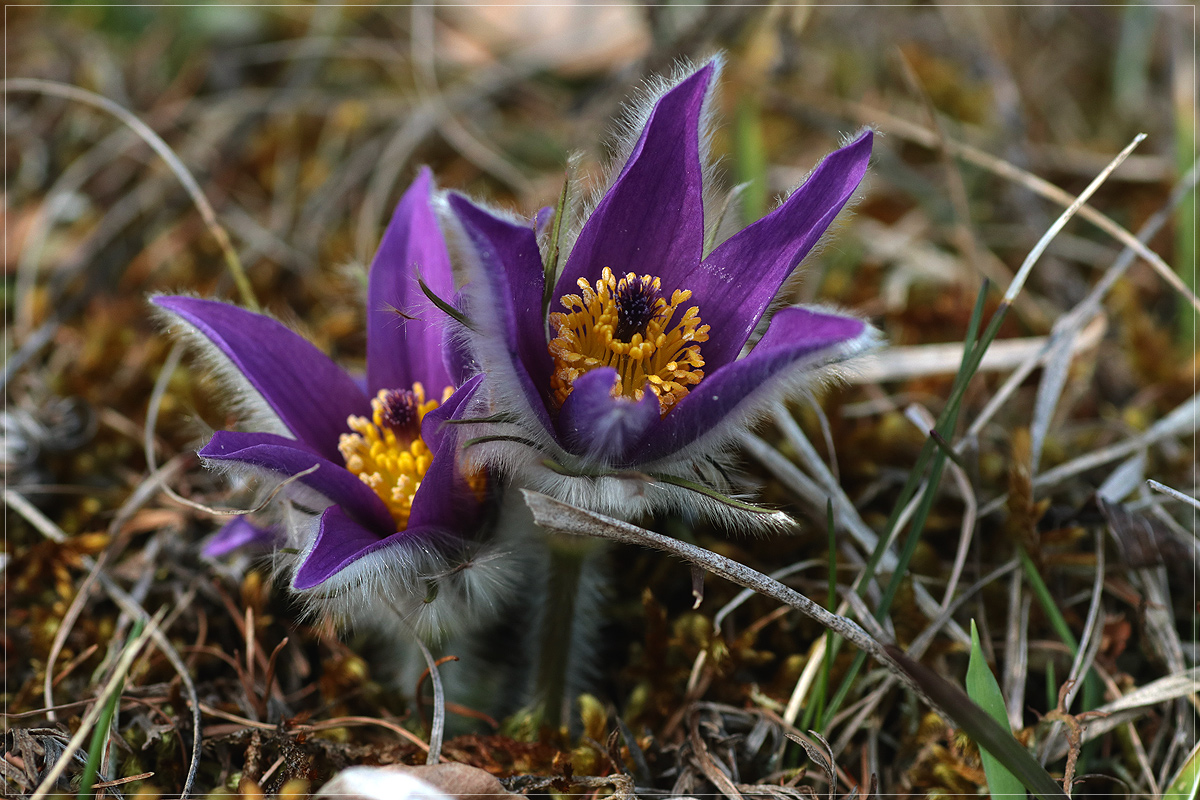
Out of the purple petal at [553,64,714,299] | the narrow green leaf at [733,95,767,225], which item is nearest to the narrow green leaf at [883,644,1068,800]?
the purple petal at [553,64,714,299]

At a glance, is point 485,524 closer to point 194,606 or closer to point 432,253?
point 432,253

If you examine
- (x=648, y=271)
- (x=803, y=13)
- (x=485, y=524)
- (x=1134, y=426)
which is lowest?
(x=485, y=524)

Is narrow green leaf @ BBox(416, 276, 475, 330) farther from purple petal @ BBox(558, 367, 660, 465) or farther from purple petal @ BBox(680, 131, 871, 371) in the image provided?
purple petal @ BBox(680, 131, 871, 371)

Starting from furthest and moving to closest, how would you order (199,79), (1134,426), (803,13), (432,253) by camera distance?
(199,79)
(803,13)
(1134,426)
(432,253)

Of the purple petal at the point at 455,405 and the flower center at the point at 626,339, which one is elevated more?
the flower center at the point at 626,339

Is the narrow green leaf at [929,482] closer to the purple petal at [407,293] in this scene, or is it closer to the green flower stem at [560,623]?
the green flower stem at [560,623]

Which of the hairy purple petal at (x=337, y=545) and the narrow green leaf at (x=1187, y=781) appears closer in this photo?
the hairy purple petal at (x=337, y=545)

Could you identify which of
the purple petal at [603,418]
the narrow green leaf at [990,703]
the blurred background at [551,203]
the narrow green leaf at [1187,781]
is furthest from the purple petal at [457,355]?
the narrow green leaf at [1187,781]

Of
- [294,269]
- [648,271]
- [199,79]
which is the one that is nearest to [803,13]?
[648,271]
